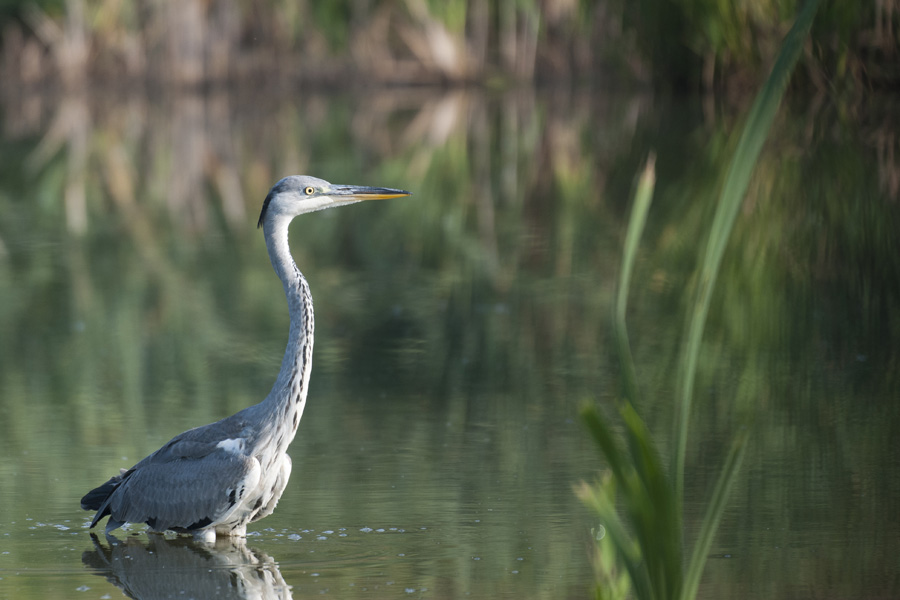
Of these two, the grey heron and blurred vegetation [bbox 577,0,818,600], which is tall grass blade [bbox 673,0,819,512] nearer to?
blurred vegetation [bbox 577,0,818,600]

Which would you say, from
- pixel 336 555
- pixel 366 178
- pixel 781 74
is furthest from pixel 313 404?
pixel 366 178

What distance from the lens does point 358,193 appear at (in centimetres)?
488

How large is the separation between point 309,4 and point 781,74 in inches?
857

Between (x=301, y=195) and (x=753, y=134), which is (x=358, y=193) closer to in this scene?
(x=301, y=195)

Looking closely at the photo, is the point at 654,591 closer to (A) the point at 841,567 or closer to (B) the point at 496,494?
(A) the point at 841,567

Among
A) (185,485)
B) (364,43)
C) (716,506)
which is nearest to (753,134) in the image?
(716,506)

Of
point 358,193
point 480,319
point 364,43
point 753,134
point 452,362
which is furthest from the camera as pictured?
point 364,43

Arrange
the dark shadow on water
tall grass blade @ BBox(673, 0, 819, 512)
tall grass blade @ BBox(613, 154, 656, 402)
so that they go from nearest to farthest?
tall grass blade @ BBox(673, 0, 819, 512), tall grass blade @ BBox(613, 154, 656, 402), the dark shadow on water

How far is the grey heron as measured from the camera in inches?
179

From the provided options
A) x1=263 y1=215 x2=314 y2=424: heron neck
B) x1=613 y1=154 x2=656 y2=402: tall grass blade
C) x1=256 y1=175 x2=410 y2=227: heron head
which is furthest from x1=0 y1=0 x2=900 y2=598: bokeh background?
x1=256 y1=175 x2=410 y2=227: heron head

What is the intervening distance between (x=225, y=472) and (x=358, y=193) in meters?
1.10

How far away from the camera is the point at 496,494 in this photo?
193 inches

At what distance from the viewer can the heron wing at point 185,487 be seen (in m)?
4.52

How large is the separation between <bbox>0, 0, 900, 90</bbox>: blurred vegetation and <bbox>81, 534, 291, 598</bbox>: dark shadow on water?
16.1 m
